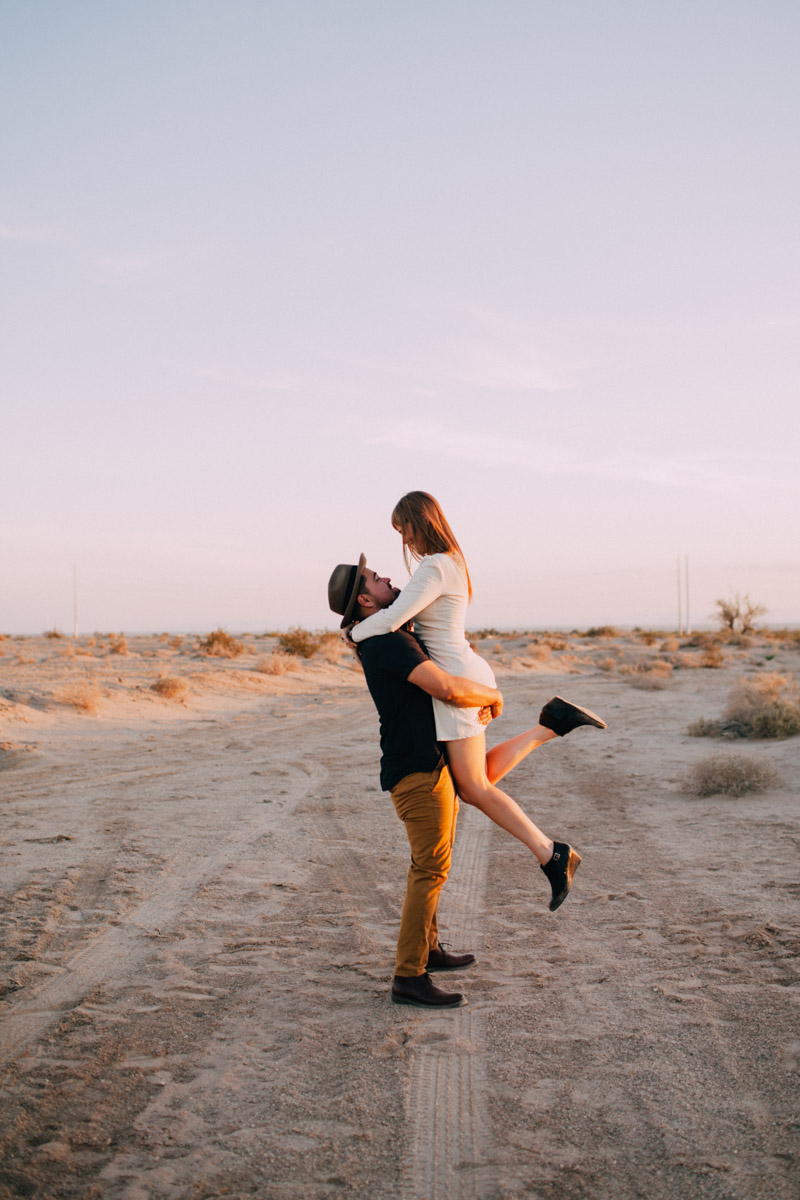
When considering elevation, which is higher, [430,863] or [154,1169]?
[430,863]

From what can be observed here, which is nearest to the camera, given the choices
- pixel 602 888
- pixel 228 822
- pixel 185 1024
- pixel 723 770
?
pixel 185 1024

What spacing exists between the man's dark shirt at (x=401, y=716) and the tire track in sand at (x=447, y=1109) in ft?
3.55

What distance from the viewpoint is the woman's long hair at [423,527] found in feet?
12.9

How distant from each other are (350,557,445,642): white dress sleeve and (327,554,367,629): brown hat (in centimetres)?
11

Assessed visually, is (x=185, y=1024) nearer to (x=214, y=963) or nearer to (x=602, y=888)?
(x=214, y=963)

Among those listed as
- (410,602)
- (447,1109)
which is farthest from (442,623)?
(447,1109)

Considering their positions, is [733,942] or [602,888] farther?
[602,888]

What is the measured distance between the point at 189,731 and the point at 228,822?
7.69 meters

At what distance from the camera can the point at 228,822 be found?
786cm

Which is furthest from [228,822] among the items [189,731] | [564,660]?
[564,660]

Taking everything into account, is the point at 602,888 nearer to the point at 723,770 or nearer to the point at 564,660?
the point at 723,770

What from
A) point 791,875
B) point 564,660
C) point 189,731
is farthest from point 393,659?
point 564,660

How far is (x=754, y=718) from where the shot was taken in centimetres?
1222

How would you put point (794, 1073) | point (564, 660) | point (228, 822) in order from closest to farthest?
point (794, 1073) → point (228, 822) → point (564, 660)
